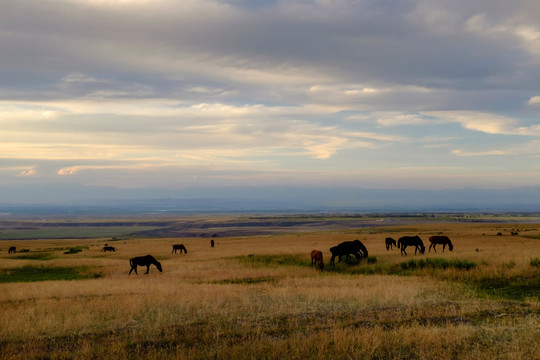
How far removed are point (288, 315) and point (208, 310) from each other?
2893mm

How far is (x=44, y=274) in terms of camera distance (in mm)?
36188

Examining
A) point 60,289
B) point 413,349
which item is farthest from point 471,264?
point 60,289

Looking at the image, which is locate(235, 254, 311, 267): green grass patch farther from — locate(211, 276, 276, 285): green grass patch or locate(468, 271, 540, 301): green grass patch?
locate(468, 271, 540, 301): green grass patch

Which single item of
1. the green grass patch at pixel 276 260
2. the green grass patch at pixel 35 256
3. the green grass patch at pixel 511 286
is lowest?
the green grass patch at pixel 35 256

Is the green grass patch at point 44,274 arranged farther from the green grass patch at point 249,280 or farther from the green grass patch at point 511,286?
the green grass patch at point 511,286

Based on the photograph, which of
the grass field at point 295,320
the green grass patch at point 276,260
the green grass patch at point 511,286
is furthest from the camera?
the green grass patch at point 276,260

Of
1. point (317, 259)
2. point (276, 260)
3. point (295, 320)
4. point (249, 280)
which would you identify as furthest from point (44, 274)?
point (295, 320)

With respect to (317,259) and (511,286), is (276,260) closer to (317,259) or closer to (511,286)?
(317,259)

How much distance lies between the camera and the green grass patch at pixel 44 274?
33125 millimetres

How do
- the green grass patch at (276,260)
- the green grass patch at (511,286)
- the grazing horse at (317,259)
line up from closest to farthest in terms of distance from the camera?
the green grass patch at (511,286), the grazing horse at (317,259), the green grass patch at (276,260)

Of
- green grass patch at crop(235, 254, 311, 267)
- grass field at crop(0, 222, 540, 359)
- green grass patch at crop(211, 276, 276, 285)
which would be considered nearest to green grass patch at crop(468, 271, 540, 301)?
grass field at crop(0, 222, 540, 359)

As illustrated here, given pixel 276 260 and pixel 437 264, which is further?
pixel 276 260

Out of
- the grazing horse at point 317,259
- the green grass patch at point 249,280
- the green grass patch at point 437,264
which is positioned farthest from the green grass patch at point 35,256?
the green grass patch at point 437,264

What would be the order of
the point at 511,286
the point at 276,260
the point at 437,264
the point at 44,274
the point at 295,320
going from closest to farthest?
1. the point at 295,320
2. the point at 511,286
3. the point at 437,264
4. the point at 44,274
5. the point at 276,260
